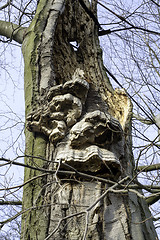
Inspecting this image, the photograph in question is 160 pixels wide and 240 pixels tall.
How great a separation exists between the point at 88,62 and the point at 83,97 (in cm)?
100

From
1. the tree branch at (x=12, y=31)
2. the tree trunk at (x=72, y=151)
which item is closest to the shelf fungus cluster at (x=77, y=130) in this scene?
the tree trunk at (x=72, y=151)

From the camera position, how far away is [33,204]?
2236mm

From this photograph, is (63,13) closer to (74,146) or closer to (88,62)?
(88,62)

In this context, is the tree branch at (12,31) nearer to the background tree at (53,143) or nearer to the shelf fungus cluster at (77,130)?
the background tree at (53,143)

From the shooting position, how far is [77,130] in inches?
95.5

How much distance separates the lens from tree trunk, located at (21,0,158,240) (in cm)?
213

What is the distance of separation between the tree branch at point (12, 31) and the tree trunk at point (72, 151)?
704mm

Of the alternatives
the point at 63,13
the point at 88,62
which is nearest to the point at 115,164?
the point at 88,62

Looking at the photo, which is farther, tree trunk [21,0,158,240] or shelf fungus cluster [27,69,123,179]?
shelf fungus cluster [27,69,123,179]

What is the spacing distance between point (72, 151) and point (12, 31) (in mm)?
2570

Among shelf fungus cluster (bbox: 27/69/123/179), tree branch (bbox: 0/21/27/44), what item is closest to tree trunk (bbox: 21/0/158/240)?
shelf fungus cluster (bbox: 27/69/123/179)

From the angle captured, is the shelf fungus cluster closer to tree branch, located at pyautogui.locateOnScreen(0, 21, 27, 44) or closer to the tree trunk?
the tree trunk

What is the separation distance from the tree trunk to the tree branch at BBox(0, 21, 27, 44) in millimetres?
704

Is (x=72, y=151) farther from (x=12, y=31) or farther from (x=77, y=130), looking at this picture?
(x=12, y=31)
